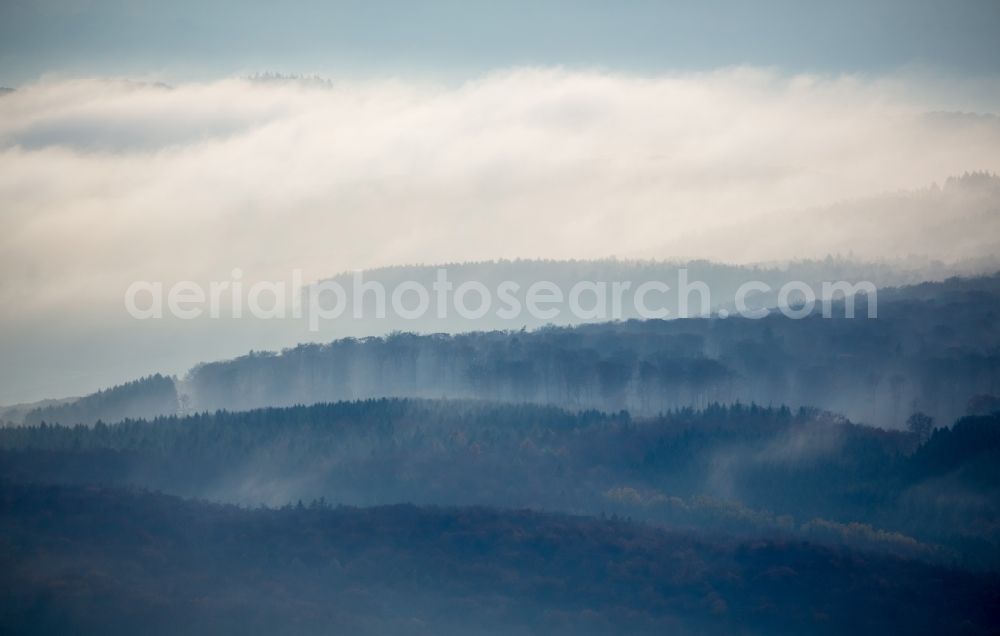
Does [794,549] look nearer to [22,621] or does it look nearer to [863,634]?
[863,634]

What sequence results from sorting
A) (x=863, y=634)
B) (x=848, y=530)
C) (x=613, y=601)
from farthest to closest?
1. (x=848, y=530)
2. (x=613, y=601)
3. (x=863, y=634)

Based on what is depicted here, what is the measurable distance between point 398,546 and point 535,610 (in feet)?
76.7

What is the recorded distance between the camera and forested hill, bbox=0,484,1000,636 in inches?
6718

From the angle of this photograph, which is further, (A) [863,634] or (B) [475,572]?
(B) [475,572]

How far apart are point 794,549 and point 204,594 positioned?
69.5 m

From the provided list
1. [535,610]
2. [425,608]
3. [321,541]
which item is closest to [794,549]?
[535,610]

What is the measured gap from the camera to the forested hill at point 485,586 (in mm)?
170625

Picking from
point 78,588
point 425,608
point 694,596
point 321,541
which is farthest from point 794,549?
point 78,588

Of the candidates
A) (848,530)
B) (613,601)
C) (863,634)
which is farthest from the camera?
(848,530)

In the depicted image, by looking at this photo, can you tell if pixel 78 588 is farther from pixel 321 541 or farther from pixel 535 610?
pixel 535 610

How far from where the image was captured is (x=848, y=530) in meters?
192

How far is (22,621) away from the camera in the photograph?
7018 inches

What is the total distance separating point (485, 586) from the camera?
184250 millimetres

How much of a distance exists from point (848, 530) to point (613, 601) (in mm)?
32871
